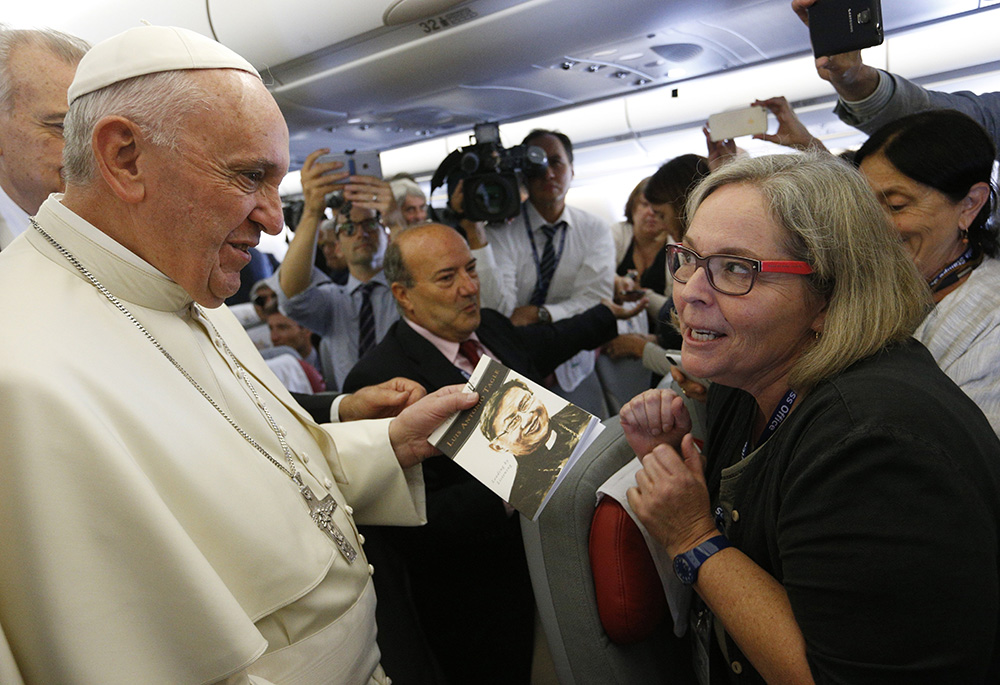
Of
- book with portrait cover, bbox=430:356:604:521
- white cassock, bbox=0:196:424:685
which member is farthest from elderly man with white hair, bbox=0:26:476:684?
book with portrait cover, bbox=430:356:604:521

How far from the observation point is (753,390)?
1438 millimetres

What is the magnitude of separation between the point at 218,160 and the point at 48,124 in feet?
2.58

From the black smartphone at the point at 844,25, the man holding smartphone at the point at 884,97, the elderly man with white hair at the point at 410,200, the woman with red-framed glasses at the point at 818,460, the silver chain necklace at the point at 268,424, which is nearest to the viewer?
the woman with red-framed glasses at the point at 818,460

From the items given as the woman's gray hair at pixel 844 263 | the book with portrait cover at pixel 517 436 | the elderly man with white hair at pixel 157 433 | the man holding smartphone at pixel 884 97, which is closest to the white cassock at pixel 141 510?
the elderly man with white hair at pixel 157 433

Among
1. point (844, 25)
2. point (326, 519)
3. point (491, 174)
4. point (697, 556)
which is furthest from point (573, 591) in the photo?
point (491, 174)

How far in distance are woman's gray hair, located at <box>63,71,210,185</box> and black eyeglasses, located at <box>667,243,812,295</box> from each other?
40.5 inches

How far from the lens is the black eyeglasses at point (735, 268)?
1.29 meters

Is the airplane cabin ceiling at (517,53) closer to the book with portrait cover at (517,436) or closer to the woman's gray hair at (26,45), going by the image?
the woman's gray hair at (26,45)

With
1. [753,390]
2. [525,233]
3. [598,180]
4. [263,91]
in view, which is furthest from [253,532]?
[598,180]

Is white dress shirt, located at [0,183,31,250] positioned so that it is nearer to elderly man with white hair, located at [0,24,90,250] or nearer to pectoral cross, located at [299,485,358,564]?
elderly man with white hair, located at [0,24,90,250]

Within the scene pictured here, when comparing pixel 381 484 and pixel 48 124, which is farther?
pixel 381 484

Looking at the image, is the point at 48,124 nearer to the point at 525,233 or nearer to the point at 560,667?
the point at 560,667

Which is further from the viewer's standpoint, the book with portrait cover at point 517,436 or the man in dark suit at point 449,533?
the man in dark suit at point 449,533

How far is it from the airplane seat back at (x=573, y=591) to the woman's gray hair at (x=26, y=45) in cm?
164
